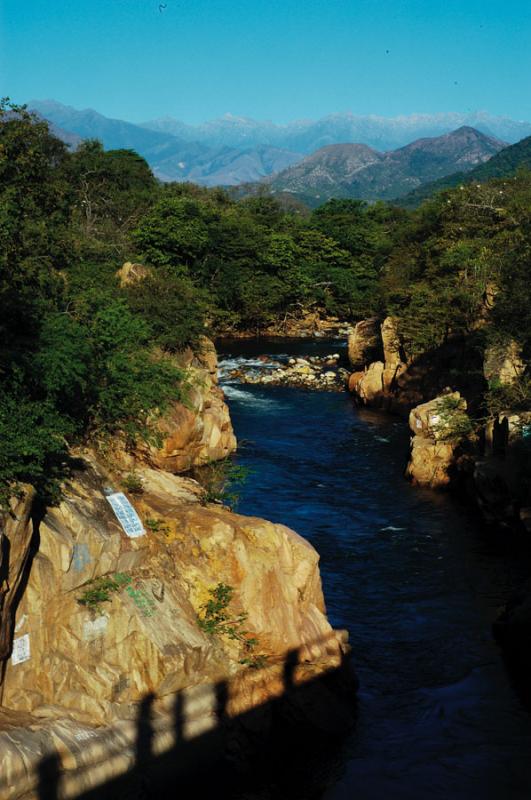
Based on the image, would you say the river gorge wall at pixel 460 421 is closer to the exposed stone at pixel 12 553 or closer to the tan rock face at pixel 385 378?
the tan rock face at pixel 385 378

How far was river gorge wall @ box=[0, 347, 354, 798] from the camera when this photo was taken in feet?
30.2

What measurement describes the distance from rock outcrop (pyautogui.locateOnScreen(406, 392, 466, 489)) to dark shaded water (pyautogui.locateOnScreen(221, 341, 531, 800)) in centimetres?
65

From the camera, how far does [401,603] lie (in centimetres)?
1606

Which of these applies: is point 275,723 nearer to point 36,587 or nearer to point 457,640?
point 36,587

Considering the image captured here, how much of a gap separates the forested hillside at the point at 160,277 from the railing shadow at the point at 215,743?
3.24 metres

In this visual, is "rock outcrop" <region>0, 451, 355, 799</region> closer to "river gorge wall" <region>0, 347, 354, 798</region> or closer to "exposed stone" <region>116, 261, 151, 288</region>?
"river gorge wall" <region>0, 347, 354, 798</region>

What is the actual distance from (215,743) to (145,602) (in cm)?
202

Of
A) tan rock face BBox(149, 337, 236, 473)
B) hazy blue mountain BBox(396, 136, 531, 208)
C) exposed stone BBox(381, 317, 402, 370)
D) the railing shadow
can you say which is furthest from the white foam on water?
hazy blue mountain BBox(396, 136, 531, 208)

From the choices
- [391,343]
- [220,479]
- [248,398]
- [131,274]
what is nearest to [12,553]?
[220,479]

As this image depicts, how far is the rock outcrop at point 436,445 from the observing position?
23.0m

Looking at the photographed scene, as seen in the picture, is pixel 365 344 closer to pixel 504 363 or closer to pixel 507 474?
pixel 504 363

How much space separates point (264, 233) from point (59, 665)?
4742cm

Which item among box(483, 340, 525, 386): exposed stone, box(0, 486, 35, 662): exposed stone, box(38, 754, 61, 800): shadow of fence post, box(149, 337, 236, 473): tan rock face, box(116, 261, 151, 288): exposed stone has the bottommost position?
box(38, 754, 61, 800): shadow of fence post

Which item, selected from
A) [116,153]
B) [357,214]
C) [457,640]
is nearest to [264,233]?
[357,214]
